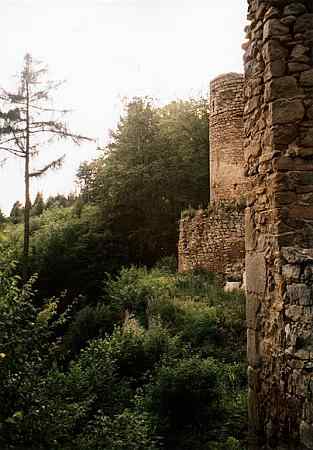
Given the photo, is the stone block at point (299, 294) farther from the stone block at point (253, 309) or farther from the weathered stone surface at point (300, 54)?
the weathered stone surface at point (300, 54)

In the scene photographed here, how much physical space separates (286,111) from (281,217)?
101 centimetres

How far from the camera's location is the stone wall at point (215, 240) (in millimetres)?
15000

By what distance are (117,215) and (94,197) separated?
2072 millimetres

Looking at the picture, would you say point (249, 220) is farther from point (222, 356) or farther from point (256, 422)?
point (222, 356)

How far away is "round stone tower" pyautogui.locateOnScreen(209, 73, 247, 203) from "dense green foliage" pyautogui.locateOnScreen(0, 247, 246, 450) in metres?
7.81

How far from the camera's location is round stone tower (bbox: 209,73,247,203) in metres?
16.8

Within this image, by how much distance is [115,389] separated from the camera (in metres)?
7.25

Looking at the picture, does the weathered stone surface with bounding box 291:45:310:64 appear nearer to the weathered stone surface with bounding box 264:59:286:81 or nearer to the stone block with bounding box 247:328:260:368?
the weathered stone surface with bounding box 264:59:286:81

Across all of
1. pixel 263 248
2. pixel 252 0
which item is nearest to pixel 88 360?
pixel 263 248

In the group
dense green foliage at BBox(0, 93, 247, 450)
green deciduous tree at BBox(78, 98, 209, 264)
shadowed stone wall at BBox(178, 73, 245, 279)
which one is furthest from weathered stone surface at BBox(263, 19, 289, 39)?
green deciduous tree at BBox(78, 98, 209, 264)

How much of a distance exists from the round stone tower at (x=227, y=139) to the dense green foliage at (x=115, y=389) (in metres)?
7.81

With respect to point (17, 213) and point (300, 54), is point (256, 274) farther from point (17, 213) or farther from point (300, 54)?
point (17, 213)

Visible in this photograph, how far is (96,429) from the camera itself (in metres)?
5.38

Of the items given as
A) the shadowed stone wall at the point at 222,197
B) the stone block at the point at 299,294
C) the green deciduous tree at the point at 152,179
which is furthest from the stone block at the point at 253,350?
the green deciduous tree at the point at 152,179
